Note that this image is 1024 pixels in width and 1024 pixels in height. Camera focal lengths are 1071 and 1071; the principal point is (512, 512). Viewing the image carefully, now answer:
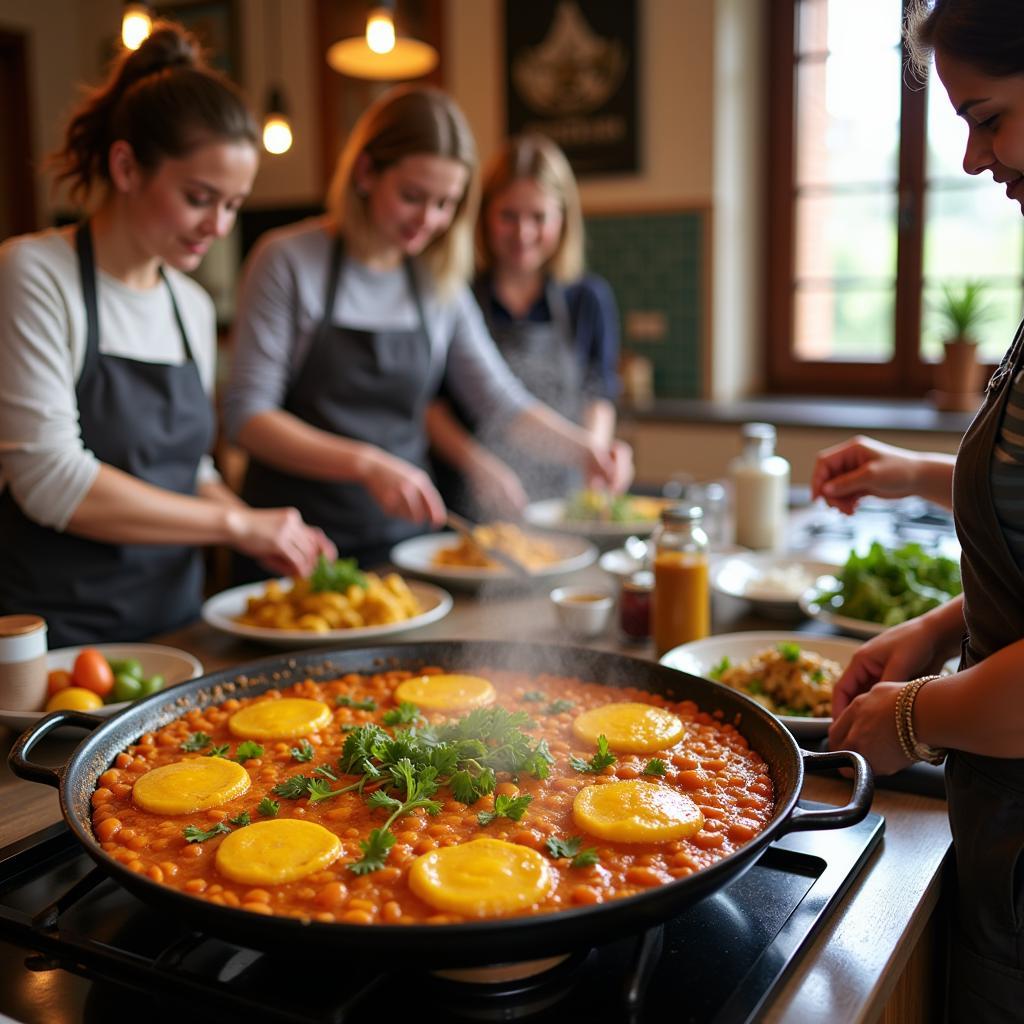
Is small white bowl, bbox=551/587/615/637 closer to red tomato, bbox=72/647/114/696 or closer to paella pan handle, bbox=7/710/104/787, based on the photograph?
red tomato, bbox=72/647/114/696

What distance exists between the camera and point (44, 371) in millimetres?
2033

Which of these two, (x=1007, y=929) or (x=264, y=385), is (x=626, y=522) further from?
(x=1007, y=929)

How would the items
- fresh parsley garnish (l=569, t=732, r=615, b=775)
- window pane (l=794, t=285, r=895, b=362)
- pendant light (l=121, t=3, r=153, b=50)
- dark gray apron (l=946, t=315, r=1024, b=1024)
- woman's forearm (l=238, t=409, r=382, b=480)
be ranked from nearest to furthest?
dark gray apron (l=946, t=315, r=1024, b=1024) → fresh parsley garnish (l=569, t=732, r=615, b=775) → woman's forearm (l=238, t=409, r=382, b=480) → pendant light (l=121, t=3, r=153, b=50) → window pane (l=794, t=285, r=895, b=362)

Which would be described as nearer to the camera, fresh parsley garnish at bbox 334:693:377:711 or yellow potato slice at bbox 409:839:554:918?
yellow potato slice at bbox 409:839:554:918

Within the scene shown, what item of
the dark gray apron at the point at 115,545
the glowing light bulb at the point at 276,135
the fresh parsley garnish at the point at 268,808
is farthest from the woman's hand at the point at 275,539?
the glowing light bulb at the point at 276,135

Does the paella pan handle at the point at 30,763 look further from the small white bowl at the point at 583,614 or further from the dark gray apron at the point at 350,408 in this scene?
the dark gray apron at the point at 350,408

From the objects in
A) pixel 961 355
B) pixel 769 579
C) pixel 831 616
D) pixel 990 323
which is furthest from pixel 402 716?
pixel 990 323

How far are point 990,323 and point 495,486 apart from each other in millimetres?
3006

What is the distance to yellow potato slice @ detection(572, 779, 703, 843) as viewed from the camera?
1235 millimetres

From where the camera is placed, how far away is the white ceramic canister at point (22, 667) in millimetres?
1611

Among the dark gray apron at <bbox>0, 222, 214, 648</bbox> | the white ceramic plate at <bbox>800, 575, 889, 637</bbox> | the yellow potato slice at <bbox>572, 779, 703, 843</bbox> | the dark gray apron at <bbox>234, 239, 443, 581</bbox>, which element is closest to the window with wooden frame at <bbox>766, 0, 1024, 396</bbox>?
the dark gray apron at <bbox>234, 239, 443, 581</bbox>

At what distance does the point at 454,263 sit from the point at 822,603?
154 cm

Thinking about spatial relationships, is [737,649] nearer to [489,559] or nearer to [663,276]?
[489,559]

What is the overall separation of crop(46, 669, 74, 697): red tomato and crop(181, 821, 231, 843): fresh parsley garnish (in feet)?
1.71
